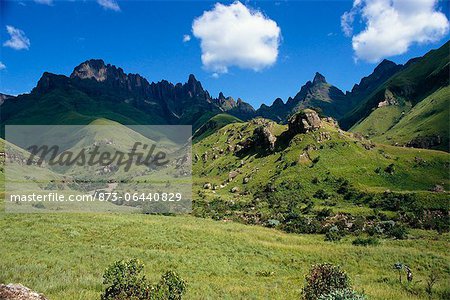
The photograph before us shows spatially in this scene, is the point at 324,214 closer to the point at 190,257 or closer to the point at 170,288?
the point at 190,257

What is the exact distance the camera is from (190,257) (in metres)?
29.5

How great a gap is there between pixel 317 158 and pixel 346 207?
30680mm

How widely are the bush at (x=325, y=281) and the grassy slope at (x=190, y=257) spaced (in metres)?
4.19

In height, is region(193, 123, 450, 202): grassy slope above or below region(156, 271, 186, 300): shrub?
above

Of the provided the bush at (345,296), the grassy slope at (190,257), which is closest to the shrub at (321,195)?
the grassy slope at (190,257)

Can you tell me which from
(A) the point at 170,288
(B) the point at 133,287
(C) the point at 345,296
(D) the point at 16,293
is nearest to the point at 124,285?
(B) the point at 133,287

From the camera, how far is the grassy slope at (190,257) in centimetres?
1869

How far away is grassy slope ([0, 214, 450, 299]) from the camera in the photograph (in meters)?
18.7

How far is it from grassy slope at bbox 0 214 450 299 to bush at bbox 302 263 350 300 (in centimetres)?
419

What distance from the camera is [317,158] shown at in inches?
4085

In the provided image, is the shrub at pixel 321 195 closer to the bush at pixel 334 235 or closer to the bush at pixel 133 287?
the bush at pixel 334 235

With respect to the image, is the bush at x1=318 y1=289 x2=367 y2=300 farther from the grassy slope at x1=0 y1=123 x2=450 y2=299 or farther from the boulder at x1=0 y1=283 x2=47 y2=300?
the boulder at x1=0 y1=283 x2=47 y2=300

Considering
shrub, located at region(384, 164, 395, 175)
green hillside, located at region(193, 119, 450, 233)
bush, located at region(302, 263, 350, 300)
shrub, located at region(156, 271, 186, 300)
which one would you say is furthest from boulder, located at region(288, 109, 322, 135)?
shrub, located at region(156, 271, 186, 300)

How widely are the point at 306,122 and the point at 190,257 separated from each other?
321ft
